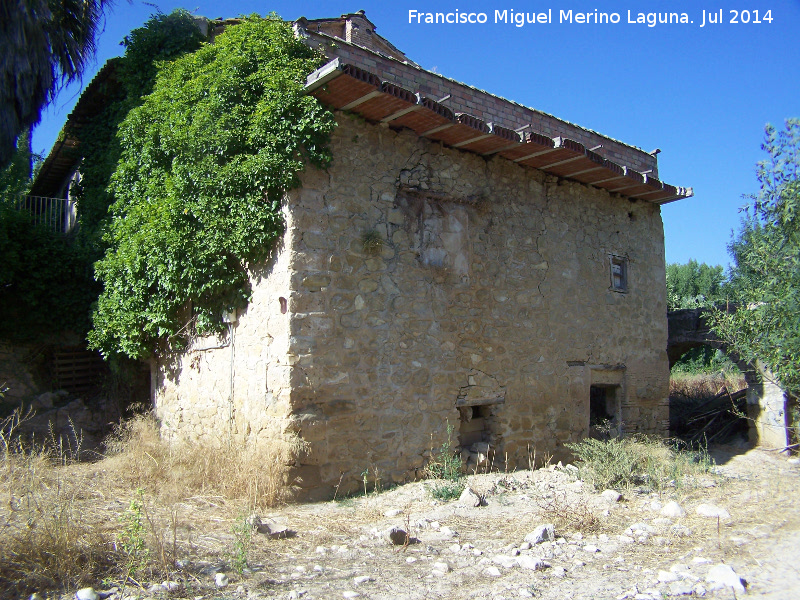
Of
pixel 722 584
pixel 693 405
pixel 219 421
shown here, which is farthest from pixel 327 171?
pixel 693 405

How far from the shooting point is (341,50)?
24.7 feet

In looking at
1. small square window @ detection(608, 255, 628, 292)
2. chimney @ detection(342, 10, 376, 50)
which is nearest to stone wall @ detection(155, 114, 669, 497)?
small square window @ detection(608, 255, 628, 292)

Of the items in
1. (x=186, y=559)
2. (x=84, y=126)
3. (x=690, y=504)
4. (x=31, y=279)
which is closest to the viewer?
(x=186, y=559)

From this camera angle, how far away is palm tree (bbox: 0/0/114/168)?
7.75 metres

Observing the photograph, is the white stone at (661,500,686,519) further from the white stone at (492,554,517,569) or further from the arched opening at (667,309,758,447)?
the arched opening at (667,309,758,447)

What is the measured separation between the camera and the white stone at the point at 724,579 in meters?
3.89

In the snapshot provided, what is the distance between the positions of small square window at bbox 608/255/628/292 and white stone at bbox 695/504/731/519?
4.76 meters

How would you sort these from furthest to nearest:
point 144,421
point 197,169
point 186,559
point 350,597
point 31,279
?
point 31,279 < point 144,421 < point 197,169 < point 186,559 < point 350,597

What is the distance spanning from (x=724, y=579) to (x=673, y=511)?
1.88 m

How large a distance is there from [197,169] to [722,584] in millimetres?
6417

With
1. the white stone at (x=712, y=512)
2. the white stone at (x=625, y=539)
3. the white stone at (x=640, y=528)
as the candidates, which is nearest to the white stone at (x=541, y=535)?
the white stone at (x=625, y=539)

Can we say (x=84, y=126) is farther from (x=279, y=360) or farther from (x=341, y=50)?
(x=279, y=360)

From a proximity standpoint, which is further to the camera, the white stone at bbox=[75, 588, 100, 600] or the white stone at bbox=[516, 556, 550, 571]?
the white stone at bbox=[516, 556, 550, 571]

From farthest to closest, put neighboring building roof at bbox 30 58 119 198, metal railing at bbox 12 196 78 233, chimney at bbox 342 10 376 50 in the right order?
metal railing at bbox 12 196 78 233, neighboring building roof at bbox 30 58 119 198, chimney at bbox 342 10 376 50
